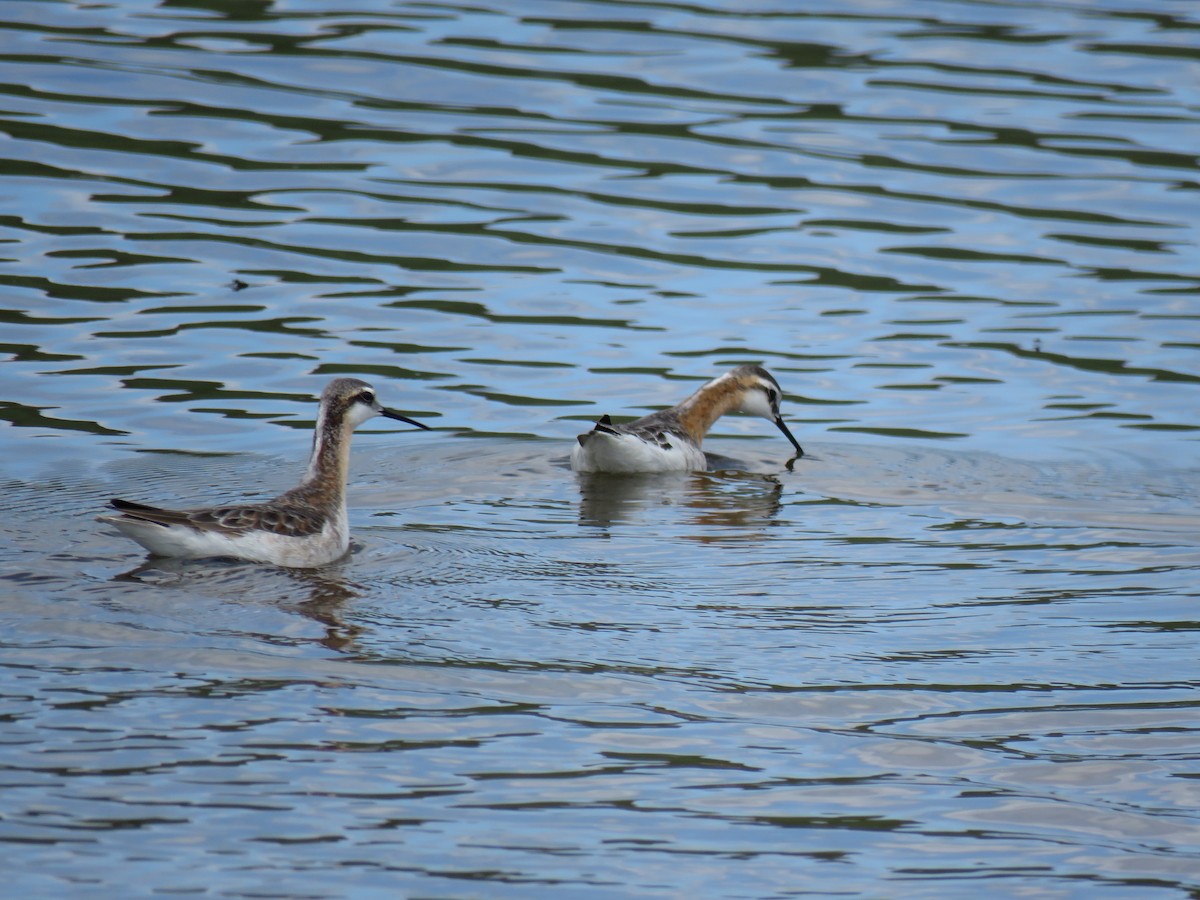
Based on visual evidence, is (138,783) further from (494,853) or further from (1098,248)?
(1098,248)

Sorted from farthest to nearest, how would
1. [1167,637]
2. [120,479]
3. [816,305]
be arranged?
[816,305] < [120,479] < [1167,637]

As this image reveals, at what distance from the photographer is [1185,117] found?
23.9 m

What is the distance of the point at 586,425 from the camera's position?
1512cm

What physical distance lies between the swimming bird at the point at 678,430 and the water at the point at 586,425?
278 mm

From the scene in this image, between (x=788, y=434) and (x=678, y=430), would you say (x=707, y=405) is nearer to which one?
(x=788, y=434)

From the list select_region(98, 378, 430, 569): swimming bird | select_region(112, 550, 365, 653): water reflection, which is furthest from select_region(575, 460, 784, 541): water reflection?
select_region(112, 550, 365, 653): water reflection

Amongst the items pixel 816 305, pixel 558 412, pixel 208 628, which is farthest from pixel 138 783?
pixel 816 305

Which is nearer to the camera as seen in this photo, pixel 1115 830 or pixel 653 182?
pixel 1115 830

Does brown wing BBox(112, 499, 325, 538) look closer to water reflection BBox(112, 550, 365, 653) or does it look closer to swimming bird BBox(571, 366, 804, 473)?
water reflection BBox(112, 550, 365, 653)

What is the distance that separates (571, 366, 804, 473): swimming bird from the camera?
43.8ft

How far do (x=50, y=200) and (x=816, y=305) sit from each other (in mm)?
7784

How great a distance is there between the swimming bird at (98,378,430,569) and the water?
19 cm

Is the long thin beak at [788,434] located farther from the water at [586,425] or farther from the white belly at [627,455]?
the white belly at [627,455]

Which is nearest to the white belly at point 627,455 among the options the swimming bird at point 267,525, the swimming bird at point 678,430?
the swimming bird at point 678,430
